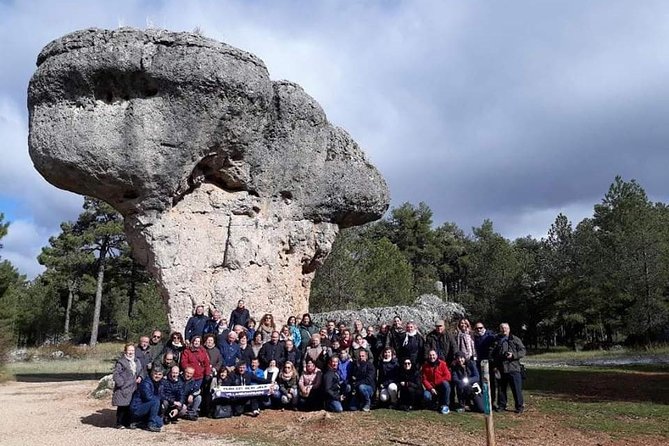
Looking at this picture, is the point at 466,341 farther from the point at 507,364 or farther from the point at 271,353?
the point at 271,353

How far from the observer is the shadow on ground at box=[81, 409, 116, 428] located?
9.44 metres

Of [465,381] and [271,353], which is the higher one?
[271,353]

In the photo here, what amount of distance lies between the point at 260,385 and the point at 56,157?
6.40 m

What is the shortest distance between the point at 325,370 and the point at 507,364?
3179mm

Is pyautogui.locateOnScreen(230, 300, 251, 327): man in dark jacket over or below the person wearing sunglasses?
over

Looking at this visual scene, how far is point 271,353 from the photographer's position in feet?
34.3

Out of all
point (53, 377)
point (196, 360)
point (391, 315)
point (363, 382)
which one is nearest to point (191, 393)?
point (196, 360)

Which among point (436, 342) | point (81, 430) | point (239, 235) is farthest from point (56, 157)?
point (436, 342)

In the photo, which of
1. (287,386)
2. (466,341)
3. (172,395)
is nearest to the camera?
(172,395)

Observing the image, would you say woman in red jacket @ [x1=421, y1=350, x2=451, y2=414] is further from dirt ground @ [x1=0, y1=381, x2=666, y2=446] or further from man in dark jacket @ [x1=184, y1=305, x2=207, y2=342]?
man in dark jacket @ [x1=184, y1=305, x2=207, y2=342]

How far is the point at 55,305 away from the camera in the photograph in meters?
38.6

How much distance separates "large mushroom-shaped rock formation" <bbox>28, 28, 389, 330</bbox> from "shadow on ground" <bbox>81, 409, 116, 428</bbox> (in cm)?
246

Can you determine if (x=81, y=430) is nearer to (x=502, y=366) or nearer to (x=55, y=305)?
(x=502, y=366)

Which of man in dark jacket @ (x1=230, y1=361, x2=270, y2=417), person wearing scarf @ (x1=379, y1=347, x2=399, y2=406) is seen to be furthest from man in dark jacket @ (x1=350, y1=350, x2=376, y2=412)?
man in dark jacket @ (x1=230, y1=361, x2=270, y2=417)
